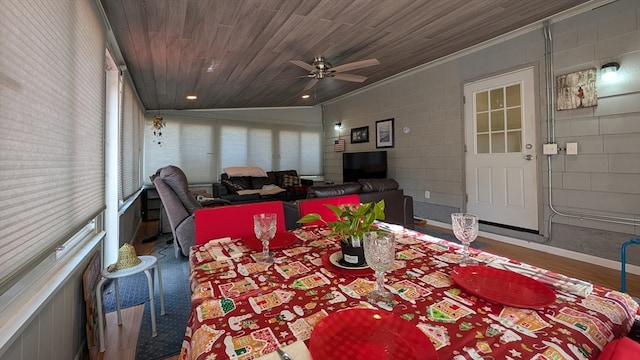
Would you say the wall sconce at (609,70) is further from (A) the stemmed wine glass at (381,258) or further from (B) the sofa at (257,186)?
(B) the sofa at (257,186)

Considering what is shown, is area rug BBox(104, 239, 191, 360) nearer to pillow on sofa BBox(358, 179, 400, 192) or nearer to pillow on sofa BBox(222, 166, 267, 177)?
pillow on sofa BBox(358, 179, 400, 192)

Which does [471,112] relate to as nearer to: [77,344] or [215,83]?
[215,83]

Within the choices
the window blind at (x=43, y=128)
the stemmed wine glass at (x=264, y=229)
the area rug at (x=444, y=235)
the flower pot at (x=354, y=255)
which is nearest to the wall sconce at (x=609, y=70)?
the area rug at (x=444, y=235)

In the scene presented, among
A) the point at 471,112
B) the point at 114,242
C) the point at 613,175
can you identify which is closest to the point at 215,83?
the point at 114,242

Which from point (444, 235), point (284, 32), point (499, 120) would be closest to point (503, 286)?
point (284, 32)

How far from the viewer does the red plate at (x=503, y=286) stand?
0.67 m

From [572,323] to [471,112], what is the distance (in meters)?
3.93

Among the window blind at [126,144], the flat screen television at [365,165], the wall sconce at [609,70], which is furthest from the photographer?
the flat screen television at [365,165]

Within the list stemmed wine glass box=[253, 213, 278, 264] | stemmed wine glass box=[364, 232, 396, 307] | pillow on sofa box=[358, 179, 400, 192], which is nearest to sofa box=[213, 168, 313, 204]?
pillow on sofa box=[358, 179, 400, 192]

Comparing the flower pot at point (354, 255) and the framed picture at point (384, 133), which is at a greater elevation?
the framed picture at point (384, 133)

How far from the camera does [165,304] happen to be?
6.75 ft

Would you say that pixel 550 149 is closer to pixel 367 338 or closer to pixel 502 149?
pixel 502 149

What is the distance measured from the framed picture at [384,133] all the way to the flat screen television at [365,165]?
0.89 ft

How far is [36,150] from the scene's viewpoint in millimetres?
1130
